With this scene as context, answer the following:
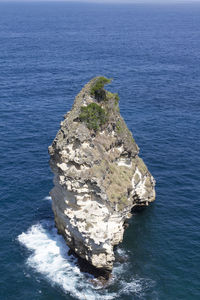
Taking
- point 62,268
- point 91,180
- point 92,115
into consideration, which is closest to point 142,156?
point 92,115

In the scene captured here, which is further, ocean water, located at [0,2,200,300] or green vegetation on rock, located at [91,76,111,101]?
green vegetation on rock, located at [91,76,111,101]

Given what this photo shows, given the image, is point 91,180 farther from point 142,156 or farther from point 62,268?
point 142,156

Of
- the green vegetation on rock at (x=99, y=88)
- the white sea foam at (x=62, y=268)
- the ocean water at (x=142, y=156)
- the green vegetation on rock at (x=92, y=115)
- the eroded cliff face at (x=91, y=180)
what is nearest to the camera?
the eroded cliff face at (x=91, y=180)

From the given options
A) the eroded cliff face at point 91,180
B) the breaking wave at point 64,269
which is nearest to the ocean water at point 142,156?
the breaking wave at point 64,269

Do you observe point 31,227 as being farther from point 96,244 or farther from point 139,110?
point 139,110

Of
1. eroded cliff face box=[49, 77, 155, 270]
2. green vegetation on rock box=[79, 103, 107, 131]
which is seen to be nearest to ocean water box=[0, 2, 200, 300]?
eroded cliff face box=[49, 77, 155, 270]

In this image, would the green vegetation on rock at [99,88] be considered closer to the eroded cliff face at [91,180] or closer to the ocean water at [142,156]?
the eroded cliff face at [91,180]

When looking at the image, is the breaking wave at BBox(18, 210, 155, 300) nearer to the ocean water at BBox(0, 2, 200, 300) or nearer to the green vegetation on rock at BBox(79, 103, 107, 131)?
the ocean water at BBox(0, 2, 200, 300)
